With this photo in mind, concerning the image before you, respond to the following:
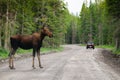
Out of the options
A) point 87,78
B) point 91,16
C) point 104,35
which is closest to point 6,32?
point 87,78

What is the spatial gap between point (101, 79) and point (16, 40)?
21.8 ft

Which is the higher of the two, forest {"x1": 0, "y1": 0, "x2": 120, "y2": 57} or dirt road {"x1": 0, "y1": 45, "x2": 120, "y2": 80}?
forest {"x1": 0, "y1": 0, "x2": 120, "y2": 57}

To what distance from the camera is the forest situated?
3388cm

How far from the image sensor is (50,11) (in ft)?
182

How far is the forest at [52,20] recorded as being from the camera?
33878 mm

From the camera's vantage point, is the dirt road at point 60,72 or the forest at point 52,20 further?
the forest at point 52,20

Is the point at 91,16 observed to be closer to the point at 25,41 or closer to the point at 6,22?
the point at 6,22

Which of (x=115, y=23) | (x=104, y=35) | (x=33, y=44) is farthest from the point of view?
(x=104, y=35)

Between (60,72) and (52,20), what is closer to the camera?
(60,72)

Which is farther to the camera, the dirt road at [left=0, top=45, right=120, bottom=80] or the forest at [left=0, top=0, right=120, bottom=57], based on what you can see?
the forest at [left=0, top=0, right=120, bottom=57]

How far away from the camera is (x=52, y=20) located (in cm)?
5578

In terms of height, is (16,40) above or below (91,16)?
below

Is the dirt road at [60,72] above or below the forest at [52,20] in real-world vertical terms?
below

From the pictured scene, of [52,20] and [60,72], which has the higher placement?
[52,20]
